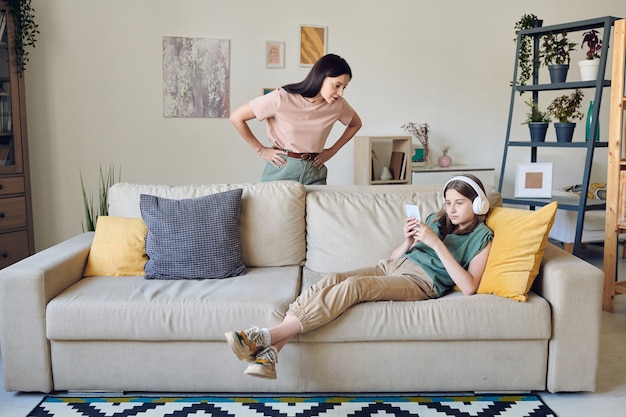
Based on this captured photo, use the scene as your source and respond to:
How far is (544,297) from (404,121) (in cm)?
292

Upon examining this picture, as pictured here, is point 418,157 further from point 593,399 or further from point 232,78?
point 593,399

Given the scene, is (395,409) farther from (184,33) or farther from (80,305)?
(184,33)

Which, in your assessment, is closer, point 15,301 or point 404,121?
point 15,301

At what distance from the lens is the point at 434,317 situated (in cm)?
223

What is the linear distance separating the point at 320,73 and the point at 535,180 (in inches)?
70.9

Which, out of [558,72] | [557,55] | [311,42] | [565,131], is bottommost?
[565,131]

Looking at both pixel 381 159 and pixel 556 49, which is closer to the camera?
pixel 556 49

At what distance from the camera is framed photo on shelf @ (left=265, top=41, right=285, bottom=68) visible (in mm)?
4680

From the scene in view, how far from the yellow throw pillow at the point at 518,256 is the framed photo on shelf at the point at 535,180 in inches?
62.6

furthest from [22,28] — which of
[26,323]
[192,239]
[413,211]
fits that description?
[413,211]

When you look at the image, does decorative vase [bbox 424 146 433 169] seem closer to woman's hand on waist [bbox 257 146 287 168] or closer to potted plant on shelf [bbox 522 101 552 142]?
potted plant on shelf [bbox 522 101 552 142]

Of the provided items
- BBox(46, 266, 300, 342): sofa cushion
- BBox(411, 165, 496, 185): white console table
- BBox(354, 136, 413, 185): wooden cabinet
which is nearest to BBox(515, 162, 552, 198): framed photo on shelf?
BBox(411, 165, 496, 185): white console table

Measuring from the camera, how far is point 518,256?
7.59ft

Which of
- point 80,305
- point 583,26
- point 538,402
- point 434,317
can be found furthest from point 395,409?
point 583,26
